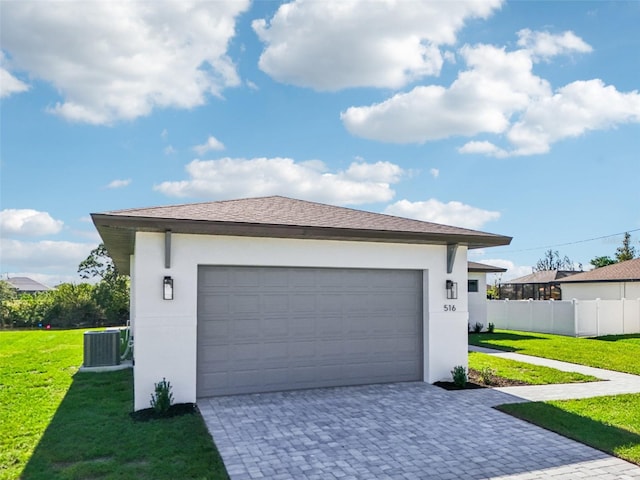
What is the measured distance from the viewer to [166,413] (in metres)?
7.30

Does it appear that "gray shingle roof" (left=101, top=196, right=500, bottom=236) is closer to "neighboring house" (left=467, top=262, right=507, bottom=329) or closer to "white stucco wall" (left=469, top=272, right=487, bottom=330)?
"neighboring house" (left=467, top=262, right=507, bottom=329)

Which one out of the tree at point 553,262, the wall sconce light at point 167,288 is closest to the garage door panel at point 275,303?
the wall sconce light at point 167,288

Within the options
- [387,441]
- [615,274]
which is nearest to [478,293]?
[615,274]

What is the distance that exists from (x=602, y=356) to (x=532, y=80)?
828 centimetres

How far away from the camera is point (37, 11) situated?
946 centimetres

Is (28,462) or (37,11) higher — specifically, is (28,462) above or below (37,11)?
below

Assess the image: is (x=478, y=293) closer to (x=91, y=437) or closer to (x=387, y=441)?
(x=387, y=441)

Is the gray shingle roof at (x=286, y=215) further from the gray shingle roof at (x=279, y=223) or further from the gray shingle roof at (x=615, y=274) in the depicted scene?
the gray shingle roof at (x=615, y=274)

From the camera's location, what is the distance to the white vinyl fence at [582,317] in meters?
21.1

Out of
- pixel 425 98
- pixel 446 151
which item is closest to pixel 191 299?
pixel 425 98

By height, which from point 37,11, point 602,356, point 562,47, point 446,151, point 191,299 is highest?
point 562,47

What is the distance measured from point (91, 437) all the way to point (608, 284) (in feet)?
93.6

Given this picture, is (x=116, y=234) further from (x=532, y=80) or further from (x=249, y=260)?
(x=532, y=80)

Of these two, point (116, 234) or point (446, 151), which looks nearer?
point (116, 234)
